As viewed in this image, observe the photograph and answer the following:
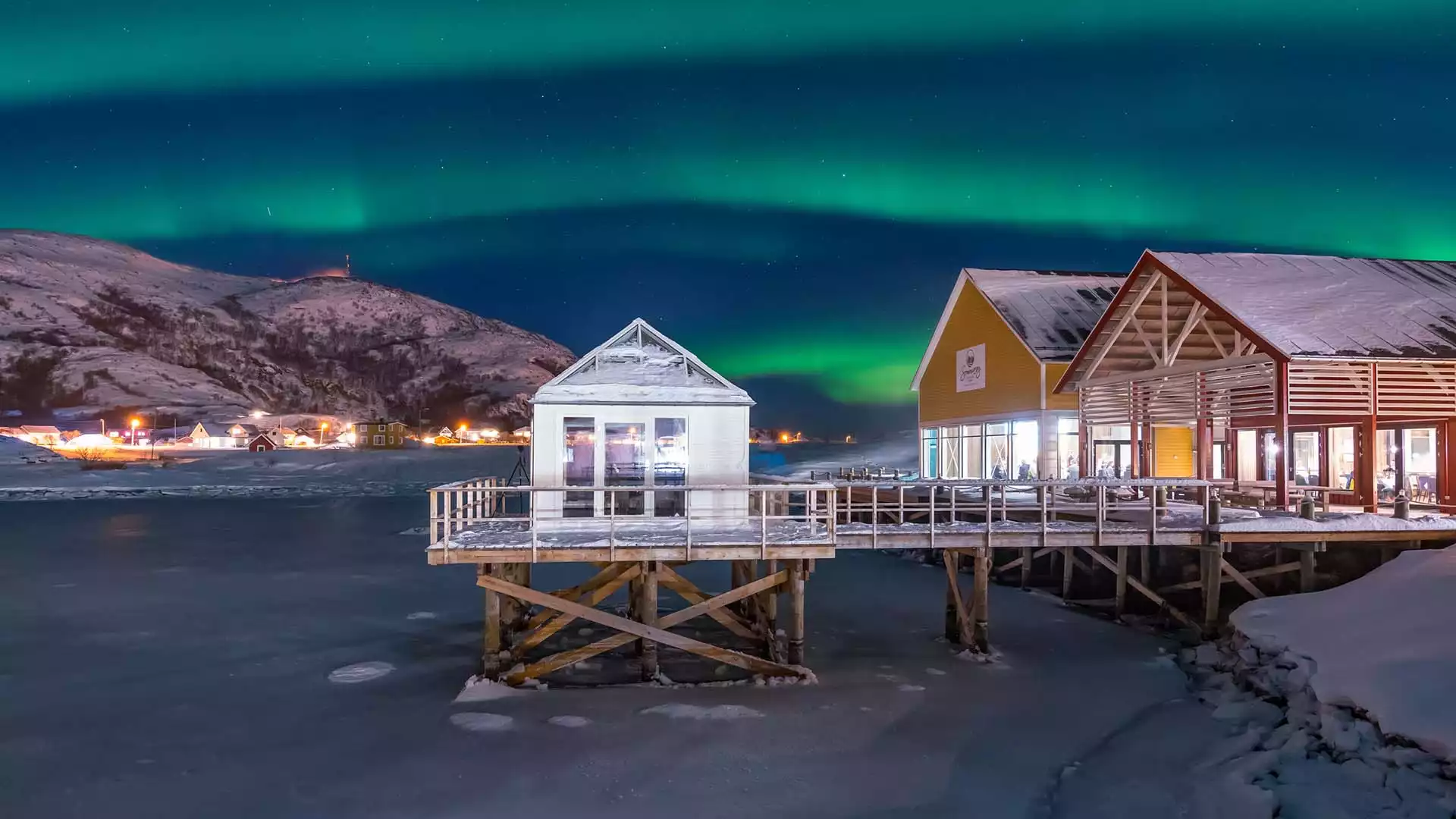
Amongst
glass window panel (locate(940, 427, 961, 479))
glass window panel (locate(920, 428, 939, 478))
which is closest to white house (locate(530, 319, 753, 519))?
glass window panel (locate(940, 427, 961, 479))

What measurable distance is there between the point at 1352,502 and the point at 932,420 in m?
16.6

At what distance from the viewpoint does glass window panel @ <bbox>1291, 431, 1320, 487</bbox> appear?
2497 centimetres

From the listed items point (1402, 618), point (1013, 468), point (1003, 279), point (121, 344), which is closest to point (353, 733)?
point (1402, 618)

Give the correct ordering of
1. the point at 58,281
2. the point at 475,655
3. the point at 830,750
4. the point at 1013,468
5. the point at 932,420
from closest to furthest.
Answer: the point at 830,750 < the point at 475,655 < the point at 1013,468 < the point at 932,420 < the point at 58,281

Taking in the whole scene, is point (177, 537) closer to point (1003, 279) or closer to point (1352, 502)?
point (1003, 279)

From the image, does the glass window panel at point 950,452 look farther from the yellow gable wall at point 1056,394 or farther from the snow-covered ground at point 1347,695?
the snow-covered ground at point 1347,695

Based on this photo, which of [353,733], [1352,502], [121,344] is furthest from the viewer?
[121,344]

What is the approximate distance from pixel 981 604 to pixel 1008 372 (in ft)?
49.0

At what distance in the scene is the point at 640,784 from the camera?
1071cm

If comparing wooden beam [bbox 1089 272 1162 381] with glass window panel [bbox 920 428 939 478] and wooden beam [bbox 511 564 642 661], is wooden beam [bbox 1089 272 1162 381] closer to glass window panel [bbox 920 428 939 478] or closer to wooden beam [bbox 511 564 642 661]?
glass window panel [bbox 920 428 939 478]

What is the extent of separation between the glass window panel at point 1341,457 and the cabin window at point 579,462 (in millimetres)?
20619

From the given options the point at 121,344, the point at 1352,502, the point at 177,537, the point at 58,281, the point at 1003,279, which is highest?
the point at 58,281

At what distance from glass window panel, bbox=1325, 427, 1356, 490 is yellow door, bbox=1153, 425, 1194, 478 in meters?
3.72

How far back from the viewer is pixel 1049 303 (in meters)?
30.8
